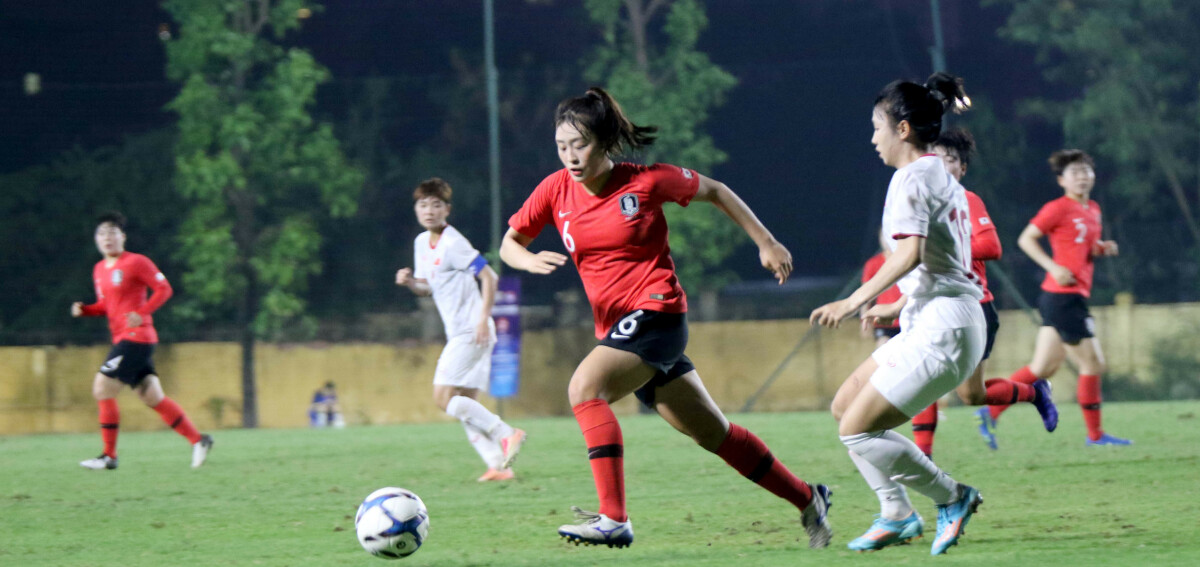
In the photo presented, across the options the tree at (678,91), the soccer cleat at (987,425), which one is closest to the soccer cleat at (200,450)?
the soccer cleat at (987,425)

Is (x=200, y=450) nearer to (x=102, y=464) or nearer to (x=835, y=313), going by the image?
(x=102, y=464)

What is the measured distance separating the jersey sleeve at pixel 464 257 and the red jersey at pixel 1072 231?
12.4 feet

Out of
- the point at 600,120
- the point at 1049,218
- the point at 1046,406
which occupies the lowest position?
the point at 1046,406

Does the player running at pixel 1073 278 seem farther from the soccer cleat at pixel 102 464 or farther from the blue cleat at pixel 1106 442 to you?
the soccer cleat at pixel 102 464

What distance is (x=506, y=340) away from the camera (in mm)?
17109

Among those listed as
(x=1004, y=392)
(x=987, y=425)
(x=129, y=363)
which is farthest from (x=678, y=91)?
(x=1004, y=392)

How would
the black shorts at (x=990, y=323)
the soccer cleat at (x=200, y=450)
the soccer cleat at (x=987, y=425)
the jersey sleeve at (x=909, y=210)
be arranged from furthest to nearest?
the soccer cleat at (x=200, y=450) < the soccer cleat at (x=987, y=425) < the black shorts at (x=990, y=323) < the jersey sleeve at (x=909, y=210)

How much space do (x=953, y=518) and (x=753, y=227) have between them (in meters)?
1.27

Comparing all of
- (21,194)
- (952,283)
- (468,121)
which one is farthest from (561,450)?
(21,194)

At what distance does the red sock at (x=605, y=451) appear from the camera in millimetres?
4910

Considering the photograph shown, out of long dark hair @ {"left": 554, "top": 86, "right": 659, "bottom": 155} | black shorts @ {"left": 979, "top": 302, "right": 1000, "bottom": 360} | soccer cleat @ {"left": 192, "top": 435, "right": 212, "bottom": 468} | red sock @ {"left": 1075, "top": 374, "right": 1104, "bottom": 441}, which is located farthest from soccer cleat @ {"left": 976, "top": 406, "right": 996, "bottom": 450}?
soccer cleat @ {"left": 192, "top": 435, "right": 212, "bottom": 468}

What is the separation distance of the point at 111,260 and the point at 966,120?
44.0 ft

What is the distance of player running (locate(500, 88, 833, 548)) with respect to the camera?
495cm

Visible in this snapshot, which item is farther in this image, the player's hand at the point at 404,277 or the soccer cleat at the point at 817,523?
the player's hand at the point at 404,277
